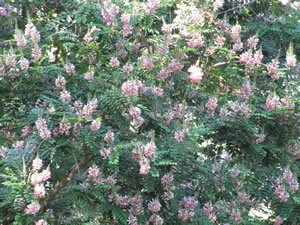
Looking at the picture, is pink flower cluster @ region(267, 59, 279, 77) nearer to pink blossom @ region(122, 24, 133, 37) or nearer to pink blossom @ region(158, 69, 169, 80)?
pink blossom @ region(158, 69, 169, 80)

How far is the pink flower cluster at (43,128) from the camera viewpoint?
440 cm

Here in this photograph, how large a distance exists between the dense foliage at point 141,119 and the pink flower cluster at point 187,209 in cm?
1

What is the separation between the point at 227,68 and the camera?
Answer: 588cm

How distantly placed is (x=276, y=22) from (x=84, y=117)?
3.43m

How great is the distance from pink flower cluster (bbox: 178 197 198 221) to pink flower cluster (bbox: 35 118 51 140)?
1535 mm

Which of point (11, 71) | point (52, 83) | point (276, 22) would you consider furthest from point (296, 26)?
point (11, 71)

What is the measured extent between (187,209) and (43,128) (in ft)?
5.48

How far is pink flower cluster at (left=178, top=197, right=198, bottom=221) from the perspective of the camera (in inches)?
200

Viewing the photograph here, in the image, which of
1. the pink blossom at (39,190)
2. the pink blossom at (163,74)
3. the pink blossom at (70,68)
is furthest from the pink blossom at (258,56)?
the pink blossom at (39,190)

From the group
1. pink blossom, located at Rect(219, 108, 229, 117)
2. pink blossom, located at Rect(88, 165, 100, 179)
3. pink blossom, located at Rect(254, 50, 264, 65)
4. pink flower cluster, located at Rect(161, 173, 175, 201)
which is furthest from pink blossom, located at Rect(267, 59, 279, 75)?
pink blossom, located at Rect(88, 165, 100, 179)

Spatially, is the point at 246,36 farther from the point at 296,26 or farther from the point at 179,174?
the point at 179,174

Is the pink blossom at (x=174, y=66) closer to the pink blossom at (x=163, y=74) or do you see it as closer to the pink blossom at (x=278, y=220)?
the pink blossom at (x=163, y=74)

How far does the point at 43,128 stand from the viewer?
14.5 feet

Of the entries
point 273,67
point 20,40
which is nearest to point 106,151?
point 20,40
